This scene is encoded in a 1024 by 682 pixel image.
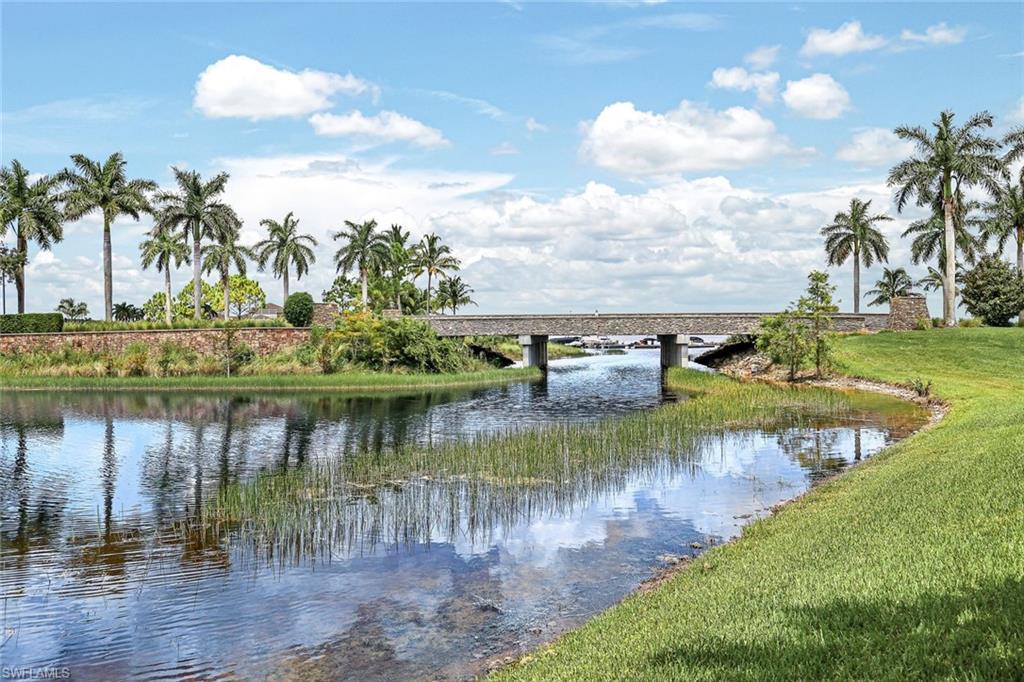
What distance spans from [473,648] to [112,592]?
22.4ft

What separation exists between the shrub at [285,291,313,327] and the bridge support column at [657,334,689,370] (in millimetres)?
34098

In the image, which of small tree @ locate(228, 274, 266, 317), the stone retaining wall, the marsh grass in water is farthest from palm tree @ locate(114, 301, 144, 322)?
the marsh grass in water

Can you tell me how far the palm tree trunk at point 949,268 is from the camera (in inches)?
2459

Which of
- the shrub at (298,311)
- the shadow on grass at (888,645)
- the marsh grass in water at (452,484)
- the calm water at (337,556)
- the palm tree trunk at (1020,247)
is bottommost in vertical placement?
the calm water at (337,556)

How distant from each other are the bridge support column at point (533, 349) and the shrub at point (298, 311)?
2099cm

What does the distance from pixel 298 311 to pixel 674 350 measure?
37.2 metres

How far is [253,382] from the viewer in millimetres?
61656

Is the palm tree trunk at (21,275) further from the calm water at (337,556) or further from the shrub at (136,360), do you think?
the calm water at (337,556)

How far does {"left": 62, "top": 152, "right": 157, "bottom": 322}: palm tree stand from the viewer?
7438cm

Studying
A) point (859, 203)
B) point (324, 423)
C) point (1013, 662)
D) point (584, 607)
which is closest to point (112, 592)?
point (584, 607)

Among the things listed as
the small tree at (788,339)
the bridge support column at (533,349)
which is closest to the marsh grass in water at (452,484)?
the small tree at (788,339)

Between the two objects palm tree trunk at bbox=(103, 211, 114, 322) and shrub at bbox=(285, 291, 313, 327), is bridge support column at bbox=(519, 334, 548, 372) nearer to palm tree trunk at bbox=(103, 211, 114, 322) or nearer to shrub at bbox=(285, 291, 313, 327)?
shrub at bbox=(285, 291, 313, 327)

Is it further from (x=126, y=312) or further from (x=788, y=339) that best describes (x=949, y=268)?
(x=126, y=312)

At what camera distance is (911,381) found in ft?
153
